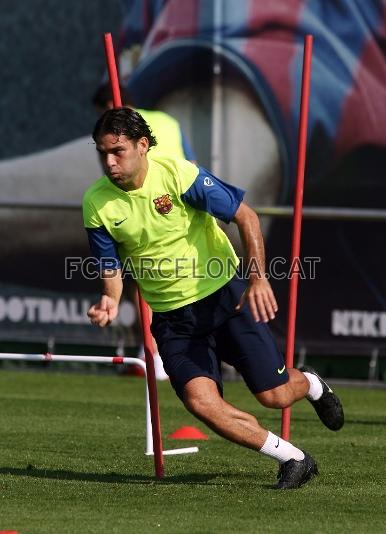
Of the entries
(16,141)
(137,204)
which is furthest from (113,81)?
(16,141)

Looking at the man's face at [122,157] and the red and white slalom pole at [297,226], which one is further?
the red and white slalom pole at [297,226]

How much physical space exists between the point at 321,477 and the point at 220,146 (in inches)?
219

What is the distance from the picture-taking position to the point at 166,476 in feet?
23.2

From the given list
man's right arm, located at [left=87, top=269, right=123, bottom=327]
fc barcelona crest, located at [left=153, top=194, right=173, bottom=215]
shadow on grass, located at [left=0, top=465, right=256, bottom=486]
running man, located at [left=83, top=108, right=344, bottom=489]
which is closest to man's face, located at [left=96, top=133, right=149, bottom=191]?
running man, located at [left=83, top=108, right=344, bottom=489]

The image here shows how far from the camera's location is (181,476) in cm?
709

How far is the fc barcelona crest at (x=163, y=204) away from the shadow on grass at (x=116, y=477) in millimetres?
1353

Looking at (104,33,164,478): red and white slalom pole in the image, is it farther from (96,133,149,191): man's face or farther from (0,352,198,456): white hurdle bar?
(96,133,149,191): man's face

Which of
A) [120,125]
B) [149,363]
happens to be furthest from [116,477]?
[120,125]

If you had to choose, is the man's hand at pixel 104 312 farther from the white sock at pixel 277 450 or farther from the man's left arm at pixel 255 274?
the white sock at pixel 277 450

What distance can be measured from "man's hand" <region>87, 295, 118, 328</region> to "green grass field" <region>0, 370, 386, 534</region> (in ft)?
2.63

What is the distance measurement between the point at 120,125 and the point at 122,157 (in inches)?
5.8

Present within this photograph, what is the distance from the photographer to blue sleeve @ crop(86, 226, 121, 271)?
663 centimetres

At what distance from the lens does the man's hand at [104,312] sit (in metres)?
6.39

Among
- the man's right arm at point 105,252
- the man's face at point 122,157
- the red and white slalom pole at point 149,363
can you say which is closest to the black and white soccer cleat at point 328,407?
the red and white slalom pole at point 149,363
